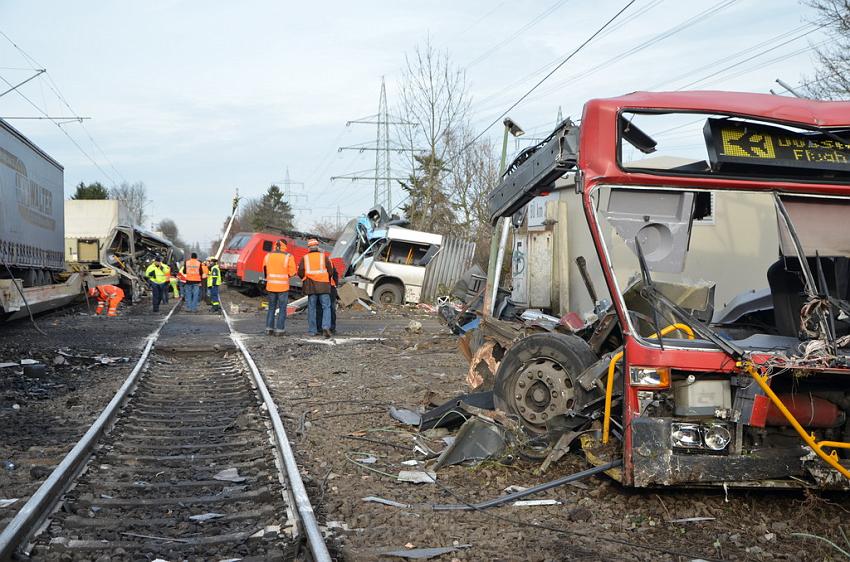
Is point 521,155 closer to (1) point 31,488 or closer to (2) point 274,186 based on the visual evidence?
(1) point 31,488

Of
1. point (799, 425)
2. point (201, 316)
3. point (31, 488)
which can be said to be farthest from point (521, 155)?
point (201, 316)

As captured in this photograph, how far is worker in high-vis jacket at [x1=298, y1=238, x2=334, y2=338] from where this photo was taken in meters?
15.6

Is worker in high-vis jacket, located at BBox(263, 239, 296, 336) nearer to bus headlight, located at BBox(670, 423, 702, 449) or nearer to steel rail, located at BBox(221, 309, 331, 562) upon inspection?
steel rail, located at BBox(221, 309, 331, 562)

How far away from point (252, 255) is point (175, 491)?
2516 centimetres

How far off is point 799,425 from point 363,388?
6031mm

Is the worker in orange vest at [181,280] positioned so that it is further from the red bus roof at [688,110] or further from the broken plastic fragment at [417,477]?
the red bus roof at [688,110]

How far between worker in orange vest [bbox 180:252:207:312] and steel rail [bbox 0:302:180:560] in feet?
54.7

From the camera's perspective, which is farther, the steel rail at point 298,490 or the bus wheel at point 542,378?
the bus wheel at point 542,378

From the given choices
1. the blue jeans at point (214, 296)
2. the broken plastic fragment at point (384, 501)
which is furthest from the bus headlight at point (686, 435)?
the blue jeans at point (214, 296)

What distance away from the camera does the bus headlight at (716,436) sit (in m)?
4.86

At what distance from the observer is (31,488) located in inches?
208

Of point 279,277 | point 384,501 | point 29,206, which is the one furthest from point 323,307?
point 384,501

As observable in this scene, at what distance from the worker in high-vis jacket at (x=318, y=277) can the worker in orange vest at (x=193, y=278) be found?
9167 millimetres

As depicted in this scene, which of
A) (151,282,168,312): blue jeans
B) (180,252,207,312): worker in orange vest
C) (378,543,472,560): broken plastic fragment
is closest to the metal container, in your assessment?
(151,282,168,312): blue jeans
